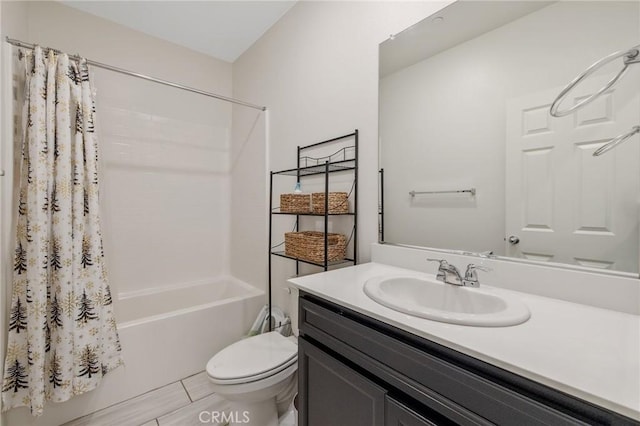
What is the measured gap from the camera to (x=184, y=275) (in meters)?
2.53

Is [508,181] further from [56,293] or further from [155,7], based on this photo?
[155,7]

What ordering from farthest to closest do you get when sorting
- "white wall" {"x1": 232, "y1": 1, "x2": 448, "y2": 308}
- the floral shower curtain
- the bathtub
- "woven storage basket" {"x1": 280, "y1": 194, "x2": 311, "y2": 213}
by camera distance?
1. "woven storage basket" {"x1": 280, "y1": 194, "x2": 311, "y2": 213}
2. the bathtub
3. "white wall" {"x1": 232, "y1": 1, "x2": 448, "y2": 308}
4. the floral shower curtain

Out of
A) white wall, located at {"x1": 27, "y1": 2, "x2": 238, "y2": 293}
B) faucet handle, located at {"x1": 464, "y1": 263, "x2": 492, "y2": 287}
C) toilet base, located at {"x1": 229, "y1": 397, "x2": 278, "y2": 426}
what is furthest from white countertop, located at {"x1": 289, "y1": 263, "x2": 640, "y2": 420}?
white wall, located at {"x1": 27, "y1": 2, "x2": 238, "y2": 293}

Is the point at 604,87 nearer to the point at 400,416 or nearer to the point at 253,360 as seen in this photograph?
the point at 400,416

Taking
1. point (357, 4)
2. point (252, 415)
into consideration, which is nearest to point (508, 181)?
point (357, 4)

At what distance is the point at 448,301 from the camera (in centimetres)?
103

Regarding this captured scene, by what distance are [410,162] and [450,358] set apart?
3.09ft

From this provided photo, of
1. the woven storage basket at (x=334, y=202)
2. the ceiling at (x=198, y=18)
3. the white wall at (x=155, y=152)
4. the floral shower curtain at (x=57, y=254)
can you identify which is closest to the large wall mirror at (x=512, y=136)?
the woven storage basket at (x=334, y=202)

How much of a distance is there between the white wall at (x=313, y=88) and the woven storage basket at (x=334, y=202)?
0.31 ft

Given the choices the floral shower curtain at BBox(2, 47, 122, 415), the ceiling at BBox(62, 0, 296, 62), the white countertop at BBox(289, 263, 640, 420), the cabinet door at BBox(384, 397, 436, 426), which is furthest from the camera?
the ceiling at BBox(62, 0, 296, 62)

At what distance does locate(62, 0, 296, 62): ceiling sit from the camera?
6.37 ft

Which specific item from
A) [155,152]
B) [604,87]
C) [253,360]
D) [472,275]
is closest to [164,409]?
[253,360]

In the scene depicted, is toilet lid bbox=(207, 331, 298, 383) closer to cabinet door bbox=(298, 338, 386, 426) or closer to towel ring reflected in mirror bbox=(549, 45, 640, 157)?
cabinet door bbox=(298, 338, 386, 426)

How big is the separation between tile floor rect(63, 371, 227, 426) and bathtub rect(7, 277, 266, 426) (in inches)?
1.8
